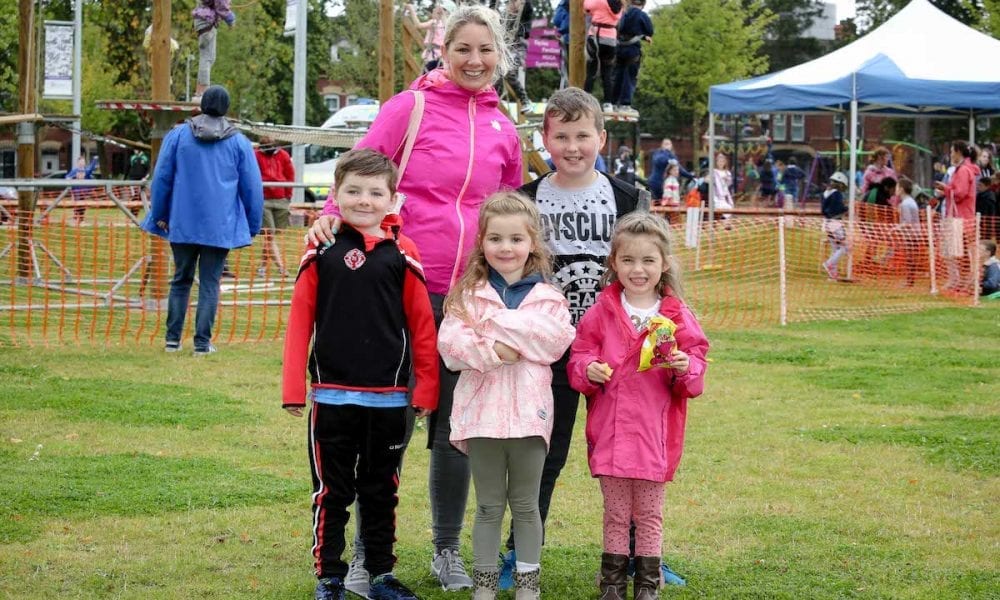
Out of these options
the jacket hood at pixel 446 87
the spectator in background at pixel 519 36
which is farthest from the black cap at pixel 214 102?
the jacket hood at pixel 446 87

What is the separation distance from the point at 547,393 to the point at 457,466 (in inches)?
19.3

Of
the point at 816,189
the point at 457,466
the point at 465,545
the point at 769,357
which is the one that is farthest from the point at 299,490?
the point at 816,189

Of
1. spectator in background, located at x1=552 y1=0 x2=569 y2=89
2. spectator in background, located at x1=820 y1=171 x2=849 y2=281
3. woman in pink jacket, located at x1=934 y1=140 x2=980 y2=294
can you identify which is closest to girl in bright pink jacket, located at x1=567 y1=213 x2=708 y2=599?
A: spectator in background, located at x1=552 y1=0 x2=569 y2=89

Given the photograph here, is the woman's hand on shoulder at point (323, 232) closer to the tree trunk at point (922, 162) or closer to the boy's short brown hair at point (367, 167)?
the boy's short brown hair at point (367, 167)

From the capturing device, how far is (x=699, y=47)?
46562 millimetres

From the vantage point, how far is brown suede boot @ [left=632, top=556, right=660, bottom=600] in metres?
4.28

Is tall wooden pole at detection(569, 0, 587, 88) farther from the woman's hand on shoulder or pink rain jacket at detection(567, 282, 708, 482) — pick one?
the woman's hand on shoulder

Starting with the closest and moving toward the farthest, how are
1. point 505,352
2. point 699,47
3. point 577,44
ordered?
point 505,352 < point 577,44 < point 699,47

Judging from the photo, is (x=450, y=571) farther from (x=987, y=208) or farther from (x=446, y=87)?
(x=987, y=208)

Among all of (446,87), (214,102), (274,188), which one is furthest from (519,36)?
(446,87)

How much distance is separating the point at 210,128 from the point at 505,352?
592 centimetres

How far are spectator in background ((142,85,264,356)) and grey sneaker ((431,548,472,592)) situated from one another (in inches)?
207

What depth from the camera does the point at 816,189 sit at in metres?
38.2

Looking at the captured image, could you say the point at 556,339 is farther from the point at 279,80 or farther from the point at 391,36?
the point at 279,80
